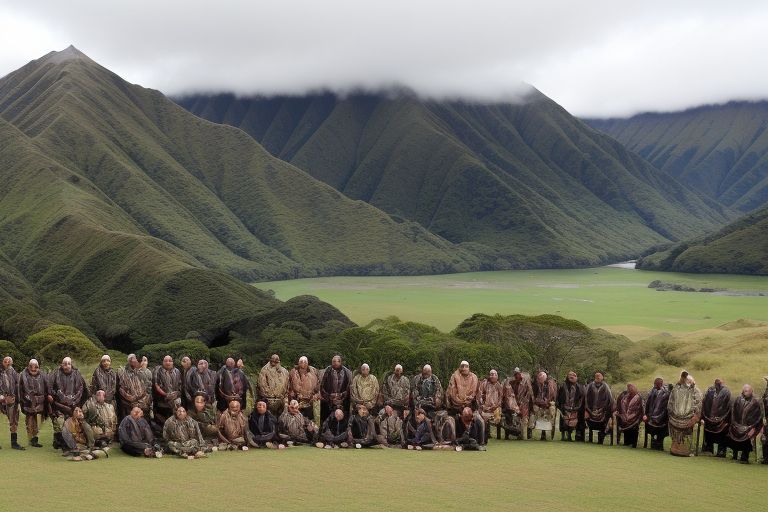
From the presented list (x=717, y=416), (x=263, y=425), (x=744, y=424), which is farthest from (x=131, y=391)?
(x=744, y=424)

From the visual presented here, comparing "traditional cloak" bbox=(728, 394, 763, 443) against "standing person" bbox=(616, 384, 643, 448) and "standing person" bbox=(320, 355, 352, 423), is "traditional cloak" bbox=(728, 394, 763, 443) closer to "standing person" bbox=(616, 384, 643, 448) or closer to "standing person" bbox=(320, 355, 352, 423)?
"standing person" bbox=(616, 384, 643, 448)

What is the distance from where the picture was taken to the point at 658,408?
22953 millimetres

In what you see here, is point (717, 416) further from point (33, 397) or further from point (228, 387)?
point (33, 397)

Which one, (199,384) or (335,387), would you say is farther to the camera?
(335,387)

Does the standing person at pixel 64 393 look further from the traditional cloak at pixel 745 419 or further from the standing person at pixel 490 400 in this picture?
the traditional cloak at pixel 745 419

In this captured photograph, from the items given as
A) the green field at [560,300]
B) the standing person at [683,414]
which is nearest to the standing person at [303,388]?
the standing person at [683,414]

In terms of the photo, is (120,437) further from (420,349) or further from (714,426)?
(420,349)

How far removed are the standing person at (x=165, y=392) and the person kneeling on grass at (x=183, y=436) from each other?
2398mm

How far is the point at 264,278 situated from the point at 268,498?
18044 centimetres

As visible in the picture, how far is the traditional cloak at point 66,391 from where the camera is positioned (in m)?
21.1

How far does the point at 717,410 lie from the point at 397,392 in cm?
893

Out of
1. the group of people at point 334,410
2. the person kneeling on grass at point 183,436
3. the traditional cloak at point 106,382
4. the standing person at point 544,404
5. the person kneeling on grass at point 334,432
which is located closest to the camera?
the person kneeling on grass at point 183,436

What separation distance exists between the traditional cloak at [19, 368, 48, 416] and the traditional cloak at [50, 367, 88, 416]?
11.8 inches

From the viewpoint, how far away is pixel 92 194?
531 feet
